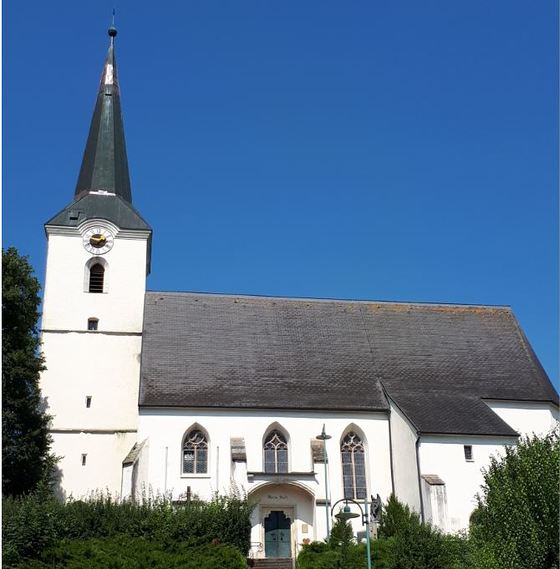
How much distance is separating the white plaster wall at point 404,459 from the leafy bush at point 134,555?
7.46 meters

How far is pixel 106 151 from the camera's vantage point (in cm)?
3322

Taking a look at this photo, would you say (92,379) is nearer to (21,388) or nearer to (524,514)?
(21,388)

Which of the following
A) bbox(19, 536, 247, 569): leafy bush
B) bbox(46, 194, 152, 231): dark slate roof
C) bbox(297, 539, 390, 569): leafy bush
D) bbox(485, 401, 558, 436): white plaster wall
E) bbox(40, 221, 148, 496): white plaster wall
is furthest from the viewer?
bbox(46, 194, 152, 231): dark slate roof

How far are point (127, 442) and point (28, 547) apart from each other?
7.94 m

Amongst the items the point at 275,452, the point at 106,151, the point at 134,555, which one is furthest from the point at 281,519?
the point at 106,151

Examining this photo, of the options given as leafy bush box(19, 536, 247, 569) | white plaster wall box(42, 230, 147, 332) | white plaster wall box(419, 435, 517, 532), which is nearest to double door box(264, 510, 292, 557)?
leafy bush box(19, 536, 247, 569)

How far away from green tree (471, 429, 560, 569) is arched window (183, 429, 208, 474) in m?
10.5

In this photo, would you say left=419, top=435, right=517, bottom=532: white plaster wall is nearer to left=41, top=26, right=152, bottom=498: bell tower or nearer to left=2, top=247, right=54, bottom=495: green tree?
left=41, top=26, right=152, bottom=498: bell tower

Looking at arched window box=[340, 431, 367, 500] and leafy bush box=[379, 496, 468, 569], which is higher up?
arched window box=[340, 431, 367, 500]

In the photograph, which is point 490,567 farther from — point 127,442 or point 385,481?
point 127,442

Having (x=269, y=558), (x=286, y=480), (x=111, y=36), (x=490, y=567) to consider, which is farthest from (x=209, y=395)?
(x=111, y=36)

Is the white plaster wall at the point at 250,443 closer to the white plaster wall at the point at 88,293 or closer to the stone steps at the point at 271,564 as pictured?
the stone steps at the point at 271,564

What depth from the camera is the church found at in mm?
26156

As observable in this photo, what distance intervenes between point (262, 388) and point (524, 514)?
40.3ft
